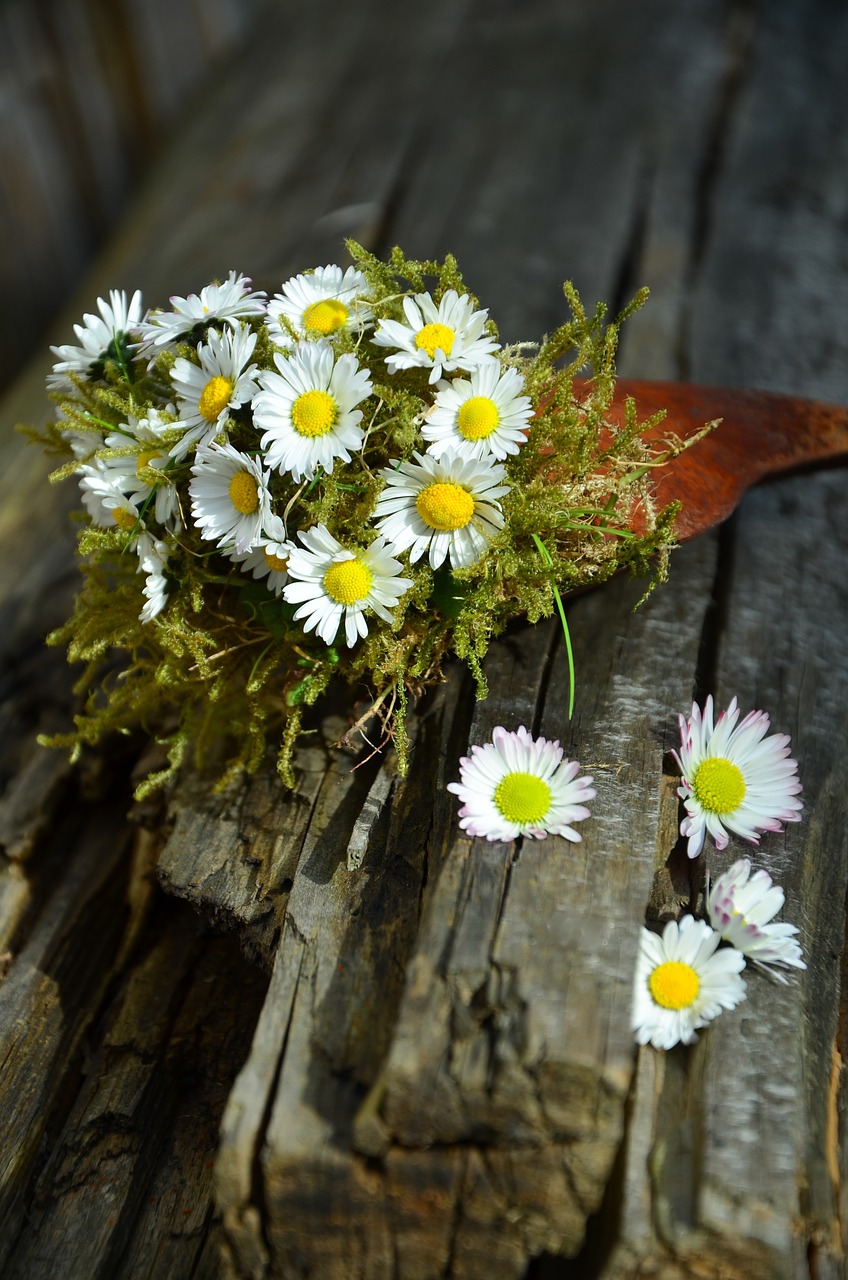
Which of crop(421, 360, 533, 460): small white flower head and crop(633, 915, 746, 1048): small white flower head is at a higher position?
crop(421, 360, 533, 460): small white flower head

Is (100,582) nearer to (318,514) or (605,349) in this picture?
(318,514)

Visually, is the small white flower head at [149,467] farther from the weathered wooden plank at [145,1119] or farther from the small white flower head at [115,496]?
the weathered wooden plank at [145,1119]

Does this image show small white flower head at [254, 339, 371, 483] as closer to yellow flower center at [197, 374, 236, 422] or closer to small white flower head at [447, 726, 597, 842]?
yellow flower center at [197, 374, 236, 422]

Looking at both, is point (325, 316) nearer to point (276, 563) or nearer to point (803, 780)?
point (276, 563)

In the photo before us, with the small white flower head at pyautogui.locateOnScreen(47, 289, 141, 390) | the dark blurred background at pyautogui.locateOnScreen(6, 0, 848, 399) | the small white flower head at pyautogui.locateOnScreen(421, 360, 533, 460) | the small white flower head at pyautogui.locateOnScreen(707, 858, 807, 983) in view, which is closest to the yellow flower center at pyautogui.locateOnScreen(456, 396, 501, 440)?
the small white flower head at pyautogui.locateOnScreen(421, 360, 533, 460)

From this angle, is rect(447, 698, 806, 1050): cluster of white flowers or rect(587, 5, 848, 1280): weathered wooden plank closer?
rect(587, 5, 848, 1280): weathered wooden plank
